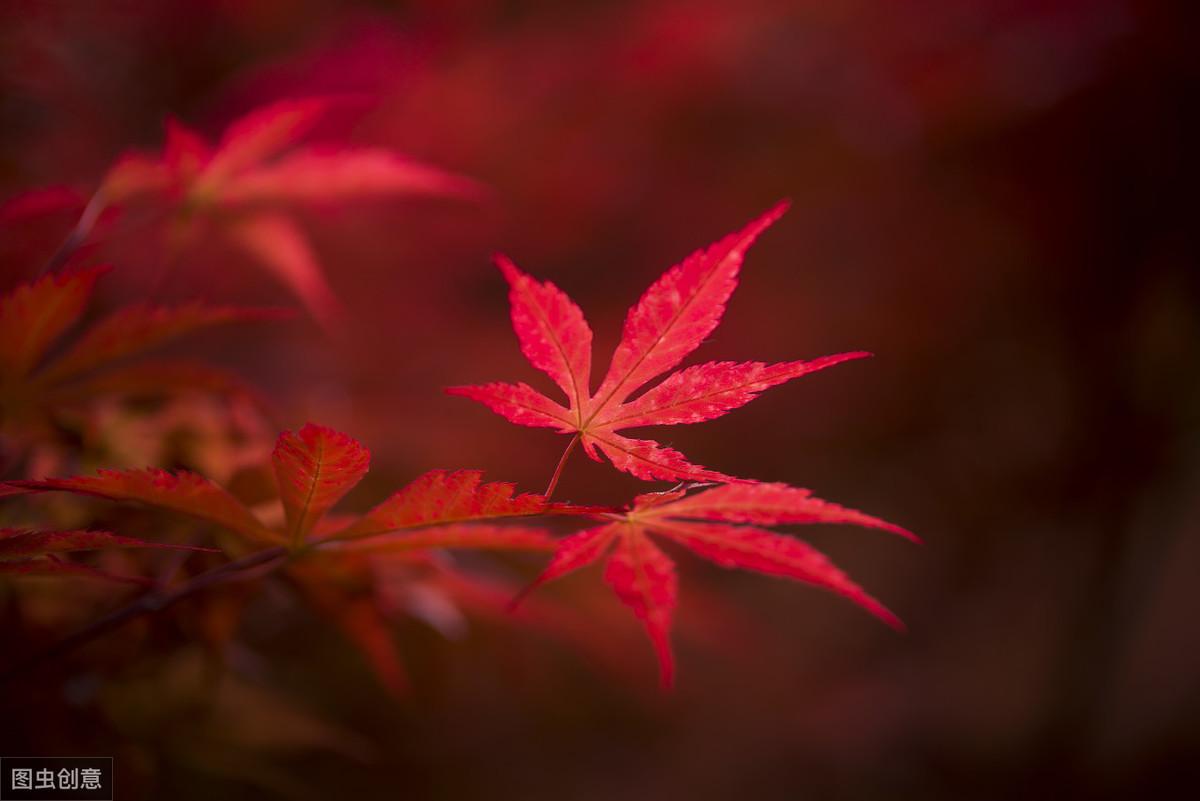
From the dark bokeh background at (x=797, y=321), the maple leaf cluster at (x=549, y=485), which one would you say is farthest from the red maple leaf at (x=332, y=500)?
the dark bokeh background at (x=797, y=321)

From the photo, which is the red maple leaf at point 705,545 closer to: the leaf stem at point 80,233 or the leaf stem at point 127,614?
the leaf stem at point 127,614

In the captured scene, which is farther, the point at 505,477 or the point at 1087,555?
the point at 1087,555

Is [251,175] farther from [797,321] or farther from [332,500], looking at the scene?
[797,321]

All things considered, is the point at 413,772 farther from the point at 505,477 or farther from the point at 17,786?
the point at 17,786

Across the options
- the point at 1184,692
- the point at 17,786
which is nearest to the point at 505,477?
the point at 17,786

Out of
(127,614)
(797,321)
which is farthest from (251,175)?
(797,321)

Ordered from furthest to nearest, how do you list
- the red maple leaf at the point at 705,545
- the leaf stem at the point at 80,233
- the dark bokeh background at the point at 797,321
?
1. the dark bokeh background at the point at 797,321
2. the leaf stem at the point at 80,233
3. the red maple leaf at the point at 705,545

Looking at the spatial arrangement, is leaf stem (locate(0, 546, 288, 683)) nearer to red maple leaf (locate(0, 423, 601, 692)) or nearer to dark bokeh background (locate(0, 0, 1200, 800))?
red maple leaf (locate(0, 423, 601, 692))
